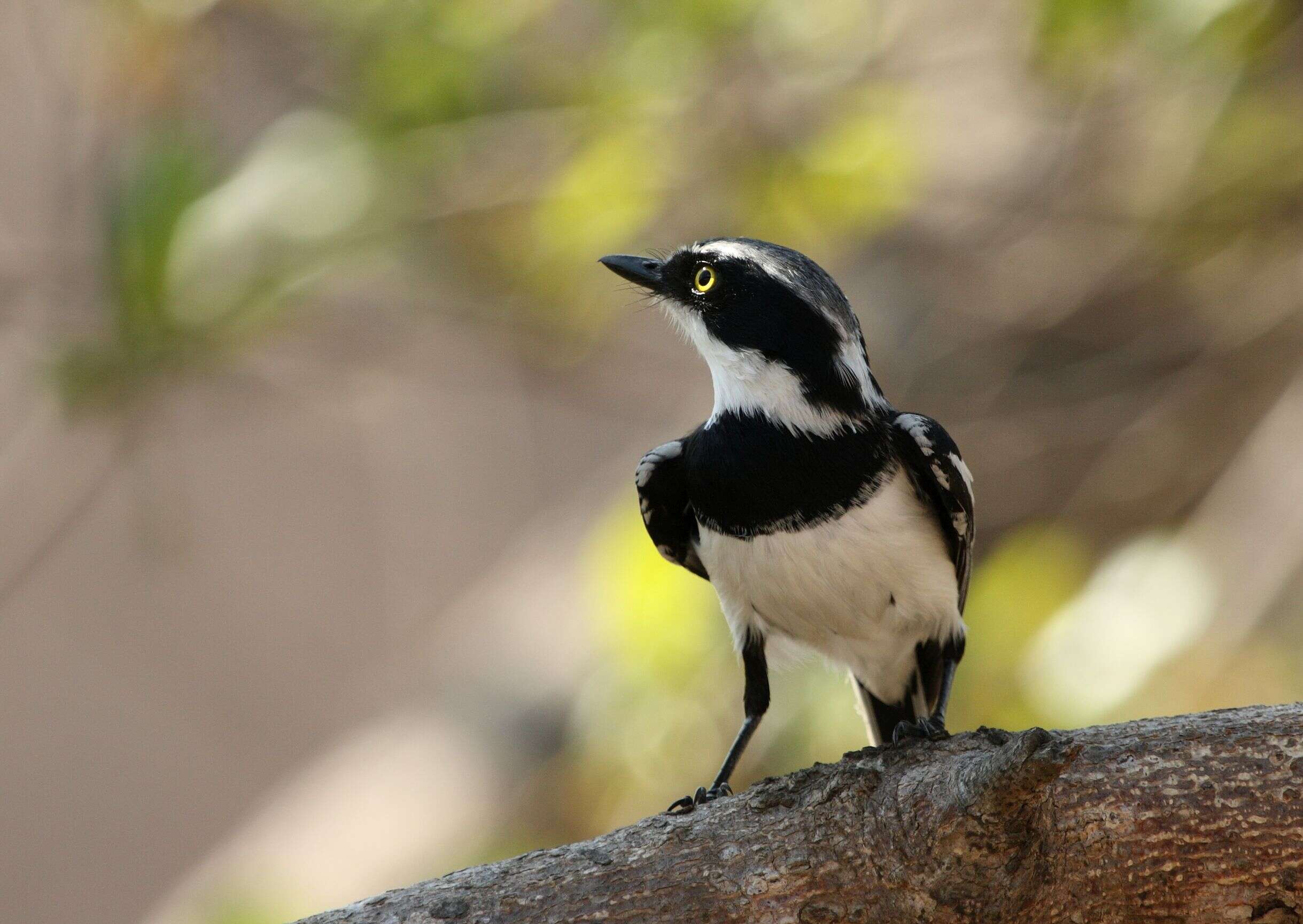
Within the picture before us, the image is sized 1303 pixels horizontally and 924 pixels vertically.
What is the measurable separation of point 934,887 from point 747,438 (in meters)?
1.35

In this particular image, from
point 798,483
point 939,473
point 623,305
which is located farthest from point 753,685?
point 623,305

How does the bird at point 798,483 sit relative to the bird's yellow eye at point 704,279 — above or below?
below

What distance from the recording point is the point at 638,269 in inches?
161

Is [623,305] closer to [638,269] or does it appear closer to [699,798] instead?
[638,269]

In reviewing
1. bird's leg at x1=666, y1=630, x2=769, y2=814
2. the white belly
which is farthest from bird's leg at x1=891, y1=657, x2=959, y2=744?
bird's leg at x1=666, y1=630, x2=769, y2=814

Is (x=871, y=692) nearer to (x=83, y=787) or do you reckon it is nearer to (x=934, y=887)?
(x=934, y=887)

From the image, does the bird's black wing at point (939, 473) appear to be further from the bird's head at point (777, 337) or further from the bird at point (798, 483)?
the bird's head at point (777, 337)

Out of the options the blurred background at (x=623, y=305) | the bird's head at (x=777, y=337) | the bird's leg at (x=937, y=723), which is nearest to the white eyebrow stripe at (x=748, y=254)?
the bird's head at (x=777, y=337)

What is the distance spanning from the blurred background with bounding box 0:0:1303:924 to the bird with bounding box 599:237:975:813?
4.22ft

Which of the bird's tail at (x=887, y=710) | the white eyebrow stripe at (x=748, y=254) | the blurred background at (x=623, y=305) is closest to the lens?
the white eyebrow stripe at (x=748, y=254)

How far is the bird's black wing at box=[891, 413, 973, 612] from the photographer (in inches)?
145

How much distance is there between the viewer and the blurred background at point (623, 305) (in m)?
5.32

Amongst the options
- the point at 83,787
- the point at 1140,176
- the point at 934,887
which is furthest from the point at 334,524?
the point at 934,887

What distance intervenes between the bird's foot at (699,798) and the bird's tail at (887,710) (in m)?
0.84
